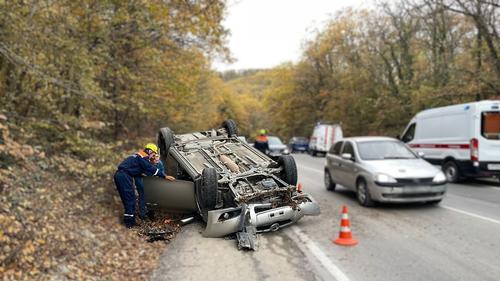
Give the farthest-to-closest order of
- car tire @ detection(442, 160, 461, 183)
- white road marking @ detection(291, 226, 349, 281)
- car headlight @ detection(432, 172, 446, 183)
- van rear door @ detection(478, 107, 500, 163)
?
car tire @ detection(442, 160, 461, 183), van rear door @ detection(478, 107, 500, 163), car headlight @ detection(432, 172, 446, 183), white road marking @ detection(291, 226, 349, 281)

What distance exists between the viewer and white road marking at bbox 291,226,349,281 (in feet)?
16.8

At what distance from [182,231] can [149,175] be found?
1.17 m

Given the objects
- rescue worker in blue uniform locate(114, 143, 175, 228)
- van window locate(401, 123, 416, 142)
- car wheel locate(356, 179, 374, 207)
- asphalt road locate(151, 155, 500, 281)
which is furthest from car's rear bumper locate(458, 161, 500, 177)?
rescue worker in blue uniform locate(114, 143, 175, 228)

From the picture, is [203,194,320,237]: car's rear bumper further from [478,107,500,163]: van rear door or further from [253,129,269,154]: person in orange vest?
[478,107,500,163]: van rear door

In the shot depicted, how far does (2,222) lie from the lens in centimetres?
474

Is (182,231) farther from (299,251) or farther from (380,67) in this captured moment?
(380,67)

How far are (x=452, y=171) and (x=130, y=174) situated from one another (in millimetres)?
10412

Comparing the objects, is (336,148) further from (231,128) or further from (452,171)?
(452,171)

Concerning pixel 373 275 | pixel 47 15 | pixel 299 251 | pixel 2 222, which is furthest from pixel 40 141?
pixel 373 275

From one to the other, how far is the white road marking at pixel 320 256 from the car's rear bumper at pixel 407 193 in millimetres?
2302

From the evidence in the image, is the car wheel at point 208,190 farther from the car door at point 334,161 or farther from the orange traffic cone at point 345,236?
the car door at point 334,161

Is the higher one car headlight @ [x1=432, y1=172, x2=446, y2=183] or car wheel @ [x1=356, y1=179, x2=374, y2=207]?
car headlight @ [x1=432, y1=172, x2=446, y2=183]

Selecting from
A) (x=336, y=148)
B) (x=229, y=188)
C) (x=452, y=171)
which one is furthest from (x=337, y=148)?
(x=229, y=188)

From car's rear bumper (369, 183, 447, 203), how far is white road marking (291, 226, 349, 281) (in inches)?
90.6
